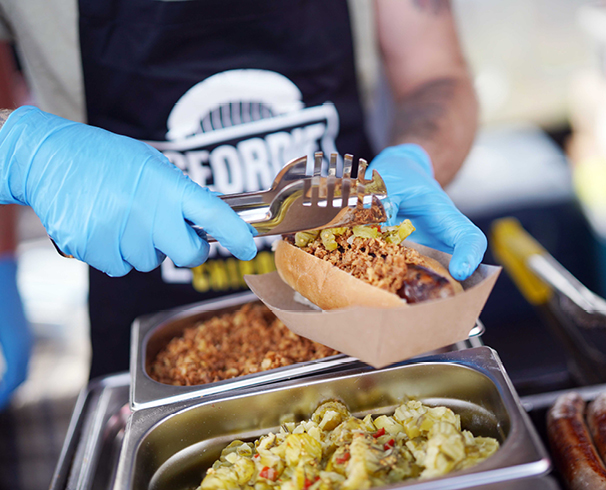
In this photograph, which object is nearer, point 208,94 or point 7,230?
point 208,94

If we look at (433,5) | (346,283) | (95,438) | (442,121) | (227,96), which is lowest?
(95,438)

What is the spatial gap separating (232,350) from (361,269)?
648mm

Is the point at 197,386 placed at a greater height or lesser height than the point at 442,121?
lesser

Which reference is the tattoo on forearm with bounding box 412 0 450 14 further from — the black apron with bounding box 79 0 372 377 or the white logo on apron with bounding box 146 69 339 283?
the white logo on apron with bounding box 146 69 339 283

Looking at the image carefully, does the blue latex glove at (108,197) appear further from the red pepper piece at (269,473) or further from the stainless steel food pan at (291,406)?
the red pepper piece at (269,473)

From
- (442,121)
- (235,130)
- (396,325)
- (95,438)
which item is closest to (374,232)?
(396,325)

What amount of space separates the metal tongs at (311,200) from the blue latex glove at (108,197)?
0.06m

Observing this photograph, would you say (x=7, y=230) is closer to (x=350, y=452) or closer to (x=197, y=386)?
(x=197, y=386)

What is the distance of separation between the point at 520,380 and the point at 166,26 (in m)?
2.15

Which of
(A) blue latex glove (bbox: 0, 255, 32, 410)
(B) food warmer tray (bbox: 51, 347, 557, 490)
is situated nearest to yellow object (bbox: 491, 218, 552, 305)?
(B) food warmer tray (bbox: 51, 347, 557, 490)

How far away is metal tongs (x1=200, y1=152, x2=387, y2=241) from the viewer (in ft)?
4.53

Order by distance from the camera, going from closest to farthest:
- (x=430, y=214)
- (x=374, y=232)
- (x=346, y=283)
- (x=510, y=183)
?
1. (x=346, y=283)
2. (x=374, y=232)
3. (x=430, y=214)
4. (x=510, y=183)

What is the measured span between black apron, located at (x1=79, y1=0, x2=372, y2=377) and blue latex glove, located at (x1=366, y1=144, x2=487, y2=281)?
0.62 metres

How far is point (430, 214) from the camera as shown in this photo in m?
1.71
